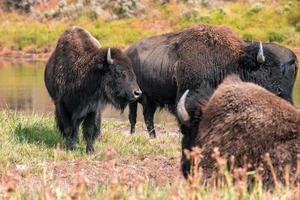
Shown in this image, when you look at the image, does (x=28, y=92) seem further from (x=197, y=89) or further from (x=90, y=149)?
(x=90, y=149)

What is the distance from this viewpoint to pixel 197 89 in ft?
36.0

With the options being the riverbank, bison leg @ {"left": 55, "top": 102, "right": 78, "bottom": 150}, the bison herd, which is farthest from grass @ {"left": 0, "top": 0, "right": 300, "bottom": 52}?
bison leg @ {"left": 55, "top": 102, "right": 78, "bottom": 150}

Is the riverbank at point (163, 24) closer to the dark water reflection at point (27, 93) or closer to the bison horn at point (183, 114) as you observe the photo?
the dark water reflection at point (27, 93)

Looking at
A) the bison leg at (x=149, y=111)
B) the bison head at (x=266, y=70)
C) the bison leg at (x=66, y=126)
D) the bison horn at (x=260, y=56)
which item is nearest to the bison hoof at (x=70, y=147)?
the bison leg at (x=66, y=126)

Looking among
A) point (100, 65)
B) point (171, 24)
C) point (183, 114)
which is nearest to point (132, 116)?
point (100, 65)

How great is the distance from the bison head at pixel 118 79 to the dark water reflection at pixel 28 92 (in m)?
3.80

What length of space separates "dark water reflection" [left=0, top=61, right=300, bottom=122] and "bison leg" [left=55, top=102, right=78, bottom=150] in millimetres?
3123

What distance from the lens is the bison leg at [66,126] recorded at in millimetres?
9633

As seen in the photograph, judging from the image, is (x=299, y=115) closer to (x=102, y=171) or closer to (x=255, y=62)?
(x=102, y=171)

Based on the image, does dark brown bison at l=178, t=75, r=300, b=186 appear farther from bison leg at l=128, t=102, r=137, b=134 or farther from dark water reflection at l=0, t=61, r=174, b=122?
dark water reflection at l=0, t=61, r=174, b=122

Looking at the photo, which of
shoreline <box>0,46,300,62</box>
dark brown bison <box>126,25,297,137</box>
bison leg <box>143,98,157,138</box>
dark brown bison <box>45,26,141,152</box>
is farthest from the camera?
shoreline <box>0,46,300,62</box>

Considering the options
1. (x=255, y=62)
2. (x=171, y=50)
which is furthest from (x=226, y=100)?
(x=171, y=50)

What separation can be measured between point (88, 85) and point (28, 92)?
496 inches

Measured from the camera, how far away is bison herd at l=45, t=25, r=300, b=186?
556 centimetres
